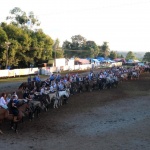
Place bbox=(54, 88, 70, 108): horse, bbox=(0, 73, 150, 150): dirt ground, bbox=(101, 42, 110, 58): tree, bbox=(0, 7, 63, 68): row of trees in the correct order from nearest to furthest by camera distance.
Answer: bbox=(0, 73, 150, 150): dirt ground
bbox=(54, 88, 70, 108): horse
bbox=(0, 7, 63, 68): row of trees
bbox=(101, 42, 110, 58): tree

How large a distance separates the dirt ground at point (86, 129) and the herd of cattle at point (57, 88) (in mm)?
580

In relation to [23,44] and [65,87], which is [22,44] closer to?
[23,44]

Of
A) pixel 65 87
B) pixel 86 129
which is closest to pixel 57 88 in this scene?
pixel 65 87

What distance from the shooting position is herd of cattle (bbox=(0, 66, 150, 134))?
16656 millimetres

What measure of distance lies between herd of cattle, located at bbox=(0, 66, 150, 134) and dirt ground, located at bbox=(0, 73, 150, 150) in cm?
58

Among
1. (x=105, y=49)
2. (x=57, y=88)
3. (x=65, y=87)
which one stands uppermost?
(x=105, y=49)

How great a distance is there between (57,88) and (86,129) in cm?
808

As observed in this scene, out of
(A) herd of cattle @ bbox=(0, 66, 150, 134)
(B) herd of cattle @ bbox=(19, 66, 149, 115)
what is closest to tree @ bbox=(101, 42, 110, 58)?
(B) herd of cattle @ bbox=(19, 66, 149, 115)

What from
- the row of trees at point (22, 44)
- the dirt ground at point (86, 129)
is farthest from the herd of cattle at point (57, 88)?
the row of trees at point (22, 44)

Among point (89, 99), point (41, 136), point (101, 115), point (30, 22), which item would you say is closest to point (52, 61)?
point (30, 22)

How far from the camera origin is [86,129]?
1388 centimetres

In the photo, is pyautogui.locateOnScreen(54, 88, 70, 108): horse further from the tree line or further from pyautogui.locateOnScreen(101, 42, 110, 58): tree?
pyautogui.locateOnScreen(101, 42, 110, 58): tree

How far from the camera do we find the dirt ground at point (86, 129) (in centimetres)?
1132

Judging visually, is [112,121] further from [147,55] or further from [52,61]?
[147,55]
